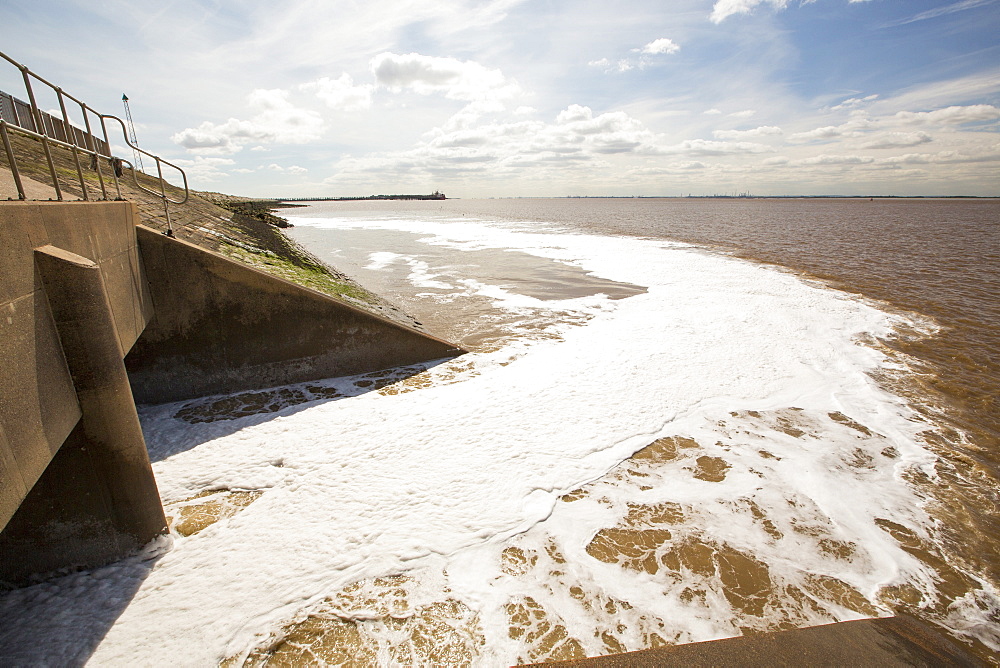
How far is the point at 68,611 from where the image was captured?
12.9ft

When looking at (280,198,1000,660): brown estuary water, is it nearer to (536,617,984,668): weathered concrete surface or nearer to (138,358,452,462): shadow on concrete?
(536,617,984,668): weathered concrete surface

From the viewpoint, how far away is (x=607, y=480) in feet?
18.5

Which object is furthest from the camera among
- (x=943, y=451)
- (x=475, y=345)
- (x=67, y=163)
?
(x=67, y=163)

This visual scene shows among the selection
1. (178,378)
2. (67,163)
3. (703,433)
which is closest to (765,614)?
(703,433)

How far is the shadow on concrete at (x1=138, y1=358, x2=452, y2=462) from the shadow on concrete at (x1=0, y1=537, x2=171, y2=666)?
1.98 metres

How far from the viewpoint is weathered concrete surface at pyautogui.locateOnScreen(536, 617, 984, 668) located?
3.09 metres

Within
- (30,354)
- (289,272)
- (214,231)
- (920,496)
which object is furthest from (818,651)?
(214,231)

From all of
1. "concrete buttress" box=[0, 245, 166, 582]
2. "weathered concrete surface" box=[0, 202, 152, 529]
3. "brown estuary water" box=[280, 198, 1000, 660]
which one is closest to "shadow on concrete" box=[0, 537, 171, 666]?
"concrete buttress" box=[0, 245, 166, 582]

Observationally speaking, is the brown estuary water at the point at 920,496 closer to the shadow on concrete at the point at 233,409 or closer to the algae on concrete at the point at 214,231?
the algae on concrete at the point at 214,231

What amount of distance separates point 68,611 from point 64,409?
6.19ft

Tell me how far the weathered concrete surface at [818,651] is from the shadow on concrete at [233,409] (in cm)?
588

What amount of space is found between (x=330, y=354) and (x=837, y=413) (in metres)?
8.94

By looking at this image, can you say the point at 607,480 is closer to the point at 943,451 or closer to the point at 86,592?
the point at 943,451

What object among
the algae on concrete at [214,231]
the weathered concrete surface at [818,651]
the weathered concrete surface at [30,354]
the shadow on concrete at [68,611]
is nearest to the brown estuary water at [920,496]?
the weathered concrete surface at [818,651]
